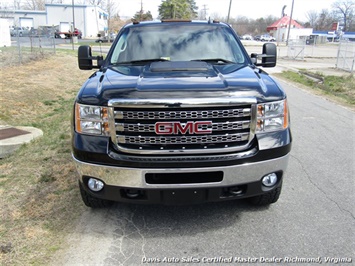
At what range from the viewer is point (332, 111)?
342 inches

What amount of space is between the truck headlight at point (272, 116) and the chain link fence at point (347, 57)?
17.4 metres

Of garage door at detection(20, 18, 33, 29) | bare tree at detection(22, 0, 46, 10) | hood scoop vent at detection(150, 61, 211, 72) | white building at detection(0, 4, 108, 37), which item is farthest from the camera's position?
bare tree at detection(22, 0, 46, 10)

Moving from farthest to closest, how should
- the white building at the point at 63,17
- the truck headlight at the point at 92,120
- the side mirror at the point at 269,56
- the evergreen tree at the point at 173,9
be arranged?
the white building at the point at 63,17 → the evergreen tree at the point at 173,9 → the side mirror at the point at 269,56 → the truck headlight at the point at 92,120

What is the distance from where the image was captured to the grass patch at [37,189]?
2990mm

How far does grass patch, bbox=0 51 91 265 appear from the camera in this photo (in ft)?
9.81

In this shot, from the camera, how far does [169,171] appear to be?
2.83 meters

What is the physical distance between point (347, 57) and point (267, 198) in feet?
60.3

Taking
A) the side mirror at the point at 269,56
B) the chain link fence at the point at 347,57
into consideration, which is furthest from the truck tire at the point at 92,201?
the chain link fence at the point at 347,57

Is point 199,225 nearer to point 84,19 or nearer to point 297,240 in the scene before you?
point 297,240

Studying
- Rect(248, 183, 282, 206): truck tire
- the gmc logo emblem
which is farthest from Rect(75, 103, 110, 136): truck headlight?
Rect(248, 183, 282, 206): truck tire

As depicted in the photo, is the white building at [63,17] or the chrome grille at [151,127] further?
the white building at [63,17]

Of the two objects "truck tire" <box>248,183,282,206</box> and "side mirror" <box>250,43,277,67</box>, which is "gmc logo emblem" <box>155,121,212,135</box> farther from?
"side mirror" <box>250,43,277,67</box>

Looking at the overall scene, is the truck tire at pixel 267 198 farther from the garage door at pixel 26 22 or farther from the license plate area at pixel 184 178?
the garage door at pixel 26 22

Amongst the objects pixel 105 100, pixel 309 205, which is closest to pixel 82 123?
pixel 105 100
